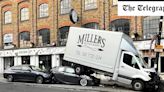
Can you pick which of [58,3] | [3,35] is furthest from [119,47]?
[3,35]

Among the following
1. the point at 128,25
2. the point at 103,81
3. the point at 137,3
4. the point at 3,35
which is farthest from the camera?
the point at 3,35

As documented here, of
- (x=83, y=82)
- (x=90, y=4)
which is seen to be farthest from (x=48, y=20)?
(x=83, y=82)

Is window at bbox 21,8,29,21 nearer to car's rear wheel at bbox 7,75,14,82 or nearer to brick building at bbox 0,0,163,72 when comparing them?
brick building at bbox 0,0,163,72

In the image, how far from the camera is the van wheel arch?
25531 mm

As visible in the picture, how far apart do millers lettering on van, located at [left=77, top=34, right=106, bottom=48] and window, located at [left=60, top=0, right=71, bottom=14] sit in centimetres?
1363

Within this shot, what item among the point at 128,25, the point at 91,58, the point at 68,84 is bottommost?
the point at 68,84

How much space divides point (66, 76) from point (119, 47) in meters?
5.22

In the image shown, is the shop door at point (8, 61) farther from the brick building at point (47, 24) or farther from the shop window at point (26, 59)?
the shop window at point (26, 59)

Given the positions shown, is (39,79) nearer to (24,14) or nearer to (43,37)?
(43,37)

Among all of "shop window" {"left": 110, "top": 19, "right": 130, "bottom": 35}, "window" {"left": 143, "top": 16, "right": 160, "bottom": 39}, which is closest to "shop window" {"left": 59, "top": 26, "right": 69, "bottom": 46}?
"shop window" {"left": 110, "top": 19, "right": 130, "bottom": 35}

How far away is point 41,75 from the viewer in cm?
3125

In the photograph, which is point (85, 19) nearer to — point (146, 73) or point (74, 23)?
point (74, 23)

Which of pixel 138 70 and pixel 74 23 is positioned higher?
pixel 74 23

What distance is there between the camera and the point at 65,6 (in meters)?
41.3
